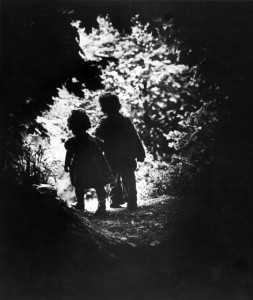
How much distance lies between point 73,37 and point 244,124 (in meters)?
2.33

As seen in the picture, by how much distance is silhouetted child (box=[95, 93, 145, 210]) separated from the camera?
6.79 metres

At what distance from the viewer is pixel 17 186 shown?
4520mm

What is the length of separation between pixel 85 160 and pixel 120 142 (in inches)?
26.4

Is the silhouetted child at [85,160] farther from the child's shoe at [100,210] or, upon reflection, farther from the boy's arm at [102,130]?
the boy's arm at [102,130]

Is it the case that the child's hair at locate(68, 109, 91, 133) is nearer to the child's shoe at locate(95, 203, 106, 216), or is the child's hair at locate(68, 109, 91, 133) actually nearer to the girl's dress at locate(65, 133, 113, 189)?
the girl's dress at locate(65, 133, 113, 189)

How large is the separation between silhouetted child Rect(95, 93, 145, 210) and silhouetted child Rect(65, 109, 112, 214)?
0.33 meters

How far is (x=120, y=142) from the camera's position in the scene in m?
6.80

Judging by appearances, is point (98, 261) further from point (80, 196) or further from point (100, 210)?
point (80, 196)


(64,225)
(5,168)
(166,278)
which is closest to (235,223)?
(166,278)

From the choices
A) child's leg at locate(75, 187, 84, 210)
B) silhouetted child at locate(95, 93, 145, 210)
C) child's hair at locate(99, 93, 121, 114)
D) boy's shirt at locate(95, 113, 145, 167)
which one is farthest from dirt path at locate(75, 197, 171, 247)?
child's hair at locate(99, 93, 121, 114)

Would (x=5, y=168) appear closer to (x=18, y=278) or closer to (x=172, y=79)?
(x=18, y=278)

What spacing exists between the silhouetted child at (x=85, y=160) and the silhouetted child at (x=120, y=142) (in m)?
0.33

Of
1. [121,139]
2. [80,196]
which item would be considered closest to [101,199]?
[80,196]

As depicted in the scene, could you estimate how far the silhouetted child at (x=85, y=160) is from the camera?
6480 mm
